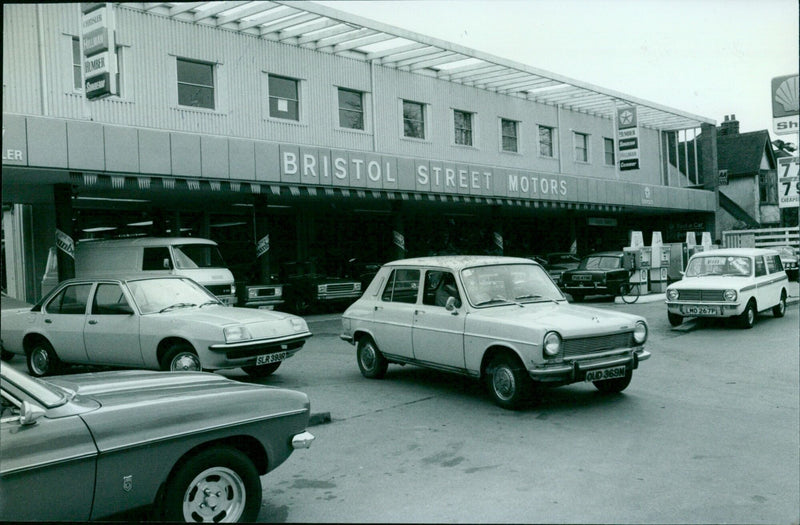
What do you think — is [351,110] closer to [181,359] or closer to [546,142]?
[546,142]

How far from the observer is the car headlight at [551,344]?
700cm

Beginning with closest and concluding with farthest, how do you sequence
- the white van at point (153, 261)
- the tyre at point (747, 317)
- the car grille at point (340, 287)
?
the tyre at point (747, 317) → the white van at point (153, 261) → the car grille at point (340, 287)

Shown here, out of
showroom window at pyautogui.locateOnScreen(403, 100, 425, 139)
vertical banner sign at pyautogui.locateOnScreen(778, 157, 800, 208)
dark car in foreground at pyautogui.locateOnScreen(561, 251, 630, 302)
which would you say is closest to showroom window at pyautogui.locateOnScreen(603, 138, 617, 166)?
showroom window at pyautogui.locateOnScreen(403, 100, 425, 139)

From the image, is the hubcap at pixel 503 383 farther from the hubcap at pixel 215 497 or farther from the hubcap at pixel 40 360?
the hubcap at pixel 40 360

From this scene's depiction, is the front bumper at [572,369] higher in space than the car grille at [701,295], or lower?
lower

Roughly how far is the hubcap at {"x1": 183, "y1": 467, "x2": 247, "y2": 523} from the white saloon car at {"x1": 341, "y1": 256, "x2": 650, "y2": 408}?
3.90 m

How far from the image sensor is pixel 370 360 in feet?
30.4

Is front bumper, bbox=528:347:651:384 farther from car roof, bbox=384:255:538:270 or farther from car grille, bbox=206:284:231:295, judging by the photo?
car grille, bbox=206:284:231:295

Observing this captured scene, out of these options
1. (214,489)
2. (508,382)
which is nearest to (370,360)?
(508,382)

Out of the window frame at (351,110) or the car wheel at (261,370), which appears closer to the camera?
the car wheel at (261,370)

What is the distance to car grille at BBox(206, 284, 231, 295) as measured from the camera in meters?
15.8

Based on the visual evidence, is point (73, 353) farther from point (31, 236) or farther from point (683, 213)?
point (683, 213)

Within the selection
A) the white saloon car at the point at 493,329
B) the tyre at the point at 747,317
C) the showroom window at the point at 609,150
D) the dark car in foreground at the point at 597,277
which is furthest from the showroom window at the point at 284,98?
the showroom window at the point at 609,150

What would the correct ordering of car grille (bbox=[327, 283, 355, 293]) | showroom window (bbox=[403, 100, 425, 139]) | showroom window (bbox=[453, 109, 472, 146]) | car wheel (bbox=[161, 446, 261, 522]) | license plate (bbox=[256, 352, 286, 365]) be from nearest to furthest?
car wheel (bbox=[161, 446, 261, 522]) → license plate (bbox=[256, 352, 286, 365]) → car grille (bbox=[327, 283, 355, 293]) → showroom window (bbox=[403, 100, 425, 139]) → showroom window (bbox=[453, 109, 472, 146])
